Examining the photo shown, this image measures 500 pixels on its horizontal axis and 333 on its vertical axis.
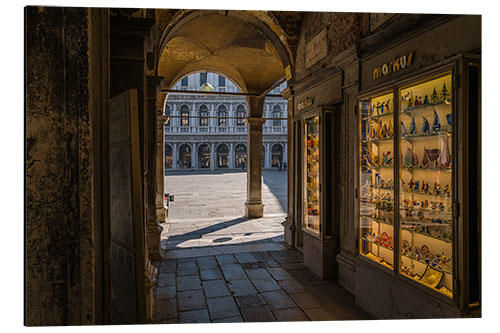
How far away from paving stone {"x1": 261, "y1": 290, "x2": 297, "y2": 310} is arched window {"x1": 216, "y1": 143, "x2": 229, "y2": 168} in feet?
104

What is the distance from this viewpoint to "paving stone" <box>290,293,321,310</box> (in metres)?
3.77

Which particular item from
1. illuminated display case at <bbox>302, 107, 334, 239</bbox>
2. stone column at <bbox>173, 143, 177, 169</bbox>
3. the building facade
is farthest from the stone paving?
the building facade

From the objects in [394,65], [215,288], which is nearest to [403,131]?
[394,65]

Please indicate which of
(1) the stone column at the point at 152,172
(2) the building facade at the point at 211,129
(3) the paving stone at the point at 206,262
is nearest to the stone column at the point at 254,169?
(3) the paving stone at the point at 206,262

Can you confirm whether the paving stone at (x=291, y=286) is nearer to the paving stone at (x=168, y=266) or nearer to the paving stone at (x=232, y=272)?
the paving stone at (x=232, y=272)

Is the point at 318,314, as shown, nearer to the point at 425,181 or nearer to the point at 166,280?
the point at 425,181

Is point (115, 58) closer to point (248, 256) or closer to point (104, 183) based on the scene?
point (104, 183)

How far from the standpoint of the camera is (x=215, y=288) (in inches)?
170

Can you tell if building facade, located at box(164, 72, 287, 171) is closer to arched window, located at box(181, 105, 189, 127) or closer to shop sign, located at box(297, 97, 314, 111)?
arched window, located at box(181, 105, 189, 127)

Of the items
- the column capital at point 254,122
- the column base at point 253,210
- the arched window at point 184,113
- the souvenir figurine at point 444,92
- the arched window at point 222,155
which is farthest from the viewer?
the arched window at point 222,155

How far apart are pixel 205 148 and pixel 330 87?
31.4 metres

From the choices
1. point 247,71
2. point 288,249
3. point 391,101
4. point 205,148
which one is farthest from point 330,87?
point 205,148

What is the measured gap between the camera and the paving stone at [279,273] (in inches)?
185

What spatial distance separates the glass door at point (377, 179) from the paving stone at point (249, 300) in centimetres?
139
